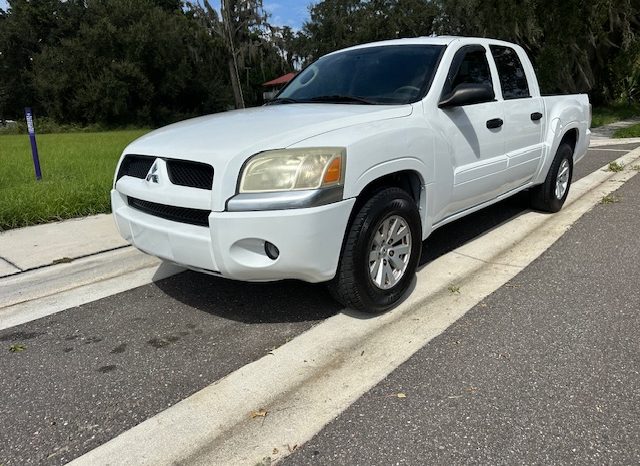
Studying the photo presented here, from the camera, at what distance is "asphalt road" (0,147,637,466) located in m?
2.44

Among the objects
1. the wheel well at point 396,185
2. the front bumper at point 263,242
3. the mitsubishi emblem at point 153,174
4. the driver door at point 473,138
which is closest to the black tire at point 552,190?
the driver door at point 473,138

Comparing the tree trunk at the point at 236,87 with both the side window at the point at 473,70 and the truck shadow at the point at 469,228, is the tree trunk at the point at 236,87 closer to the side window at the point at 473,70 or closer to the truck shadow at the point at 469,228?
the truck shadow at the point at 469,228

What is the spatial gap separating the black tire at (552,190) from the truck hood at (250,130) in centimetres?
272

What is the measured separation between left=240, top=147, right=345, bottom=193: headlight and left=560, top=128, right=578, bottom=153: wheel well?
396 cm

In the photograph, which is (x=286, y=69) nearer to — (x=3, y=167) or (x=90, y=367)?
(x=3, y=167)

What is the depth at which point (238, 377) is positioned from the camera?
111 inches

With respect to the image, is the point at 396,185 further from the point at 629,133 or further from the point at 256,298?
the point at 629,133

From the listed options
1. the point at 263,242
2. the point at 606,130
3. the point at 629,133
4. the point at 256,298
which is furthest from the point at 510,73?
the point at 606,130

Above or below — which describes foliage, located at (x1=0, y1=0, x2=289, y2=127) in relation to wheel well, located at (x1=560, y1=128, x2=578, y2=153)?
above

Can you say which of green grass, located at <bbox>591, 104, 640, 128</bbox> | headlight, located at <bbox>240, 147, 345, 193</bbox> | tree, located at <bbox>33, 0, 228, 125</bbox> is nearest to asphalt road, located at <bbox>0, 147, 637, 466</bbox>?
headlight, located at <bbox>240, 147, 345, 193</bbox>

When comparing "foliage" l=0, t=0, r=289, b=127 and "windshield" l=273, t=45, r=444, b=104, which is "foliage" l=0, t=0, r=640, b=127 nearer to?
"foliage" l=0, t=0, r=289, b=127

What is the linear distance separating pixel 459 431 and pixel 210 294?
2.13 m

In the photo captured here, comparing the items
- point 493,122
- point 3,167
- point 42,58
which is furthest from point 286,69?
point 493,122

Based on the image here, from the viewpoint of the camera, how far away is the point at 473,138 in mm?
4082
